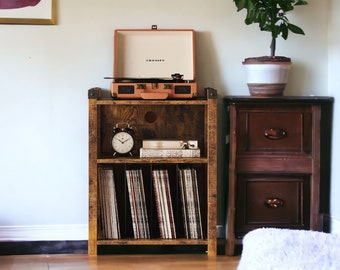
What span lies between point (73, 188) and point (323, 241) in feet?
5.63

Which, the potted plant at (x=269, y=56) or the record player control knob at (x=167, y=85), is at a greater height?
the potted plant at (x=269, y=56)

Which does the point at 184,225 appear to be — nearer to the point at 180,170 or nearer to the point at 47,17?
the point at 180,170

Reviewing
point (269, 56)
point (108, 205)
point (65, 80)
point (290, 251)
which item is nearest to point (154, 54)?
point (65, 80)

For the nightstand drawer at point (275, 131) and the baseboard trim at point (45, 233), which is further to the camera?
the baseboard trim at point (45, 233)

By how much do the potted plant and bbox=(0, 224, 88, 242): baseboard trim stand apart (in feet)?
3.75

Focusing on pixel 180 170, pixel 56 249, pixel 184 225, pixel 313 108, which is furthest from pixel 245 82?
pixel 56 249

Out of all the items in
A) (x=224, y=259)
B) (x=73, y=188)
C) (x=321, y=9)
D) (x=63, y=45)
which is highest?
(x=321, y=9)

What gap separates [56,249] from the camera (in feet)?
9.42

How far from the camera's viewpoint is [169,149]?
272 cm

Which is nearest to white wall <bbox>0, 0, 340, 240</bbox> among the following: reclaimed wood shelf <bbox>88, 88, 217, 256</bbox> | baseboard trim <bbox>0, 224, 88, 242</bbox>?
baseboard trim <bbox>0, 224, 88, 242</bbox>

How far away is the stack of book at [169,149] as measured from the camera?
2.71 meters

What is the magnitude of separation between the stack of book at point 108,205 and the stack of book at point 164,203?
0.69ft

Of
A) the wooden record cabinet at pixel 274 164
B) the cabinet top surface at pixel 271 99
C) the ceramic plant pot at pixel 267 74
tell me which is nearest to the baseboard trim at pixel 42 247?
the wooden record cabinet at pixel 274 164

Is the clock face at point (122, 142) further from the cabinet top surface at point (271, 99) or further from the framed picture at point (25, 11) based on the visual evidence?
the framed picture at point (25, 11)
